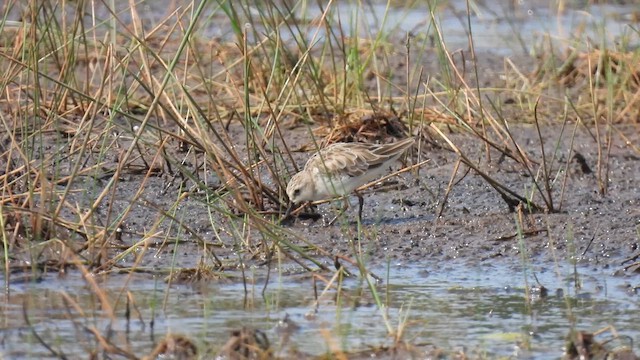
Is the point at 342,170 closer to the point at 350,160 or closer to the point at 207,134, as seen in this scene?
the point at 350,160

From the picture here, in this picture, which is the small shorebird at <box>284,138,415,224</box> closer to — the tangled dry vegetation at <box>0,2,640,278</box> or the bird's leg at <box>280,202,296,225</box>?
the bird's leg at <box>280,202,296,225</box>

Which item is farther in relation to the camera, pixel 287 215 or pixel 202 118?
pixel 202 118

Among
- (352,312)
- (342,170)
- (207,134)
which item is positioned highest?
(207,134)

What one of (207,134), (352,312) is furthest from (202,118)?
(352,312)

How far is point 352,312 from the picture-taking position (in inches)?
208

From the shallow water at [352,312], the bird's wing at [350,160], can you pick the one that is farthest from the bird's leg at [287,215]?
the shallow water at [352,312]

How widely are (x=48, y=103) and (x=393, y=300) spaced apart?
→ 3.36 meters

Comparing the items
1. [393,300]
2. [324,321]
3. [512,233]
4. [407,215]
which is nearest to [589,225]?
[512,233]

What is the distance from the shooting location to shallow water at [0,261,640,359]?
4.85 meters

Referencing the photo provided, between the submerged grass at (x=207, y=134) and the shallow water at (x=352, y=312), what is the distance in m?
0.12

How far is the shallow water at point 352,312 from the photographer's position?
191 inches

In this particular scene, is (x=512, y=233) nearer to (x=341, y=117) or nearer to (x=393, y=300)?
(x=393, y=300)

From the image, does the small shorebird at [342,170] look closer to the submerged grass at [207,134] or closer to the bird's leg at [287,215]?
the bird's leg at [287,215]

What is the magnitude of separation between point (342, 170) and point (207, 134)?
0.79 metres
